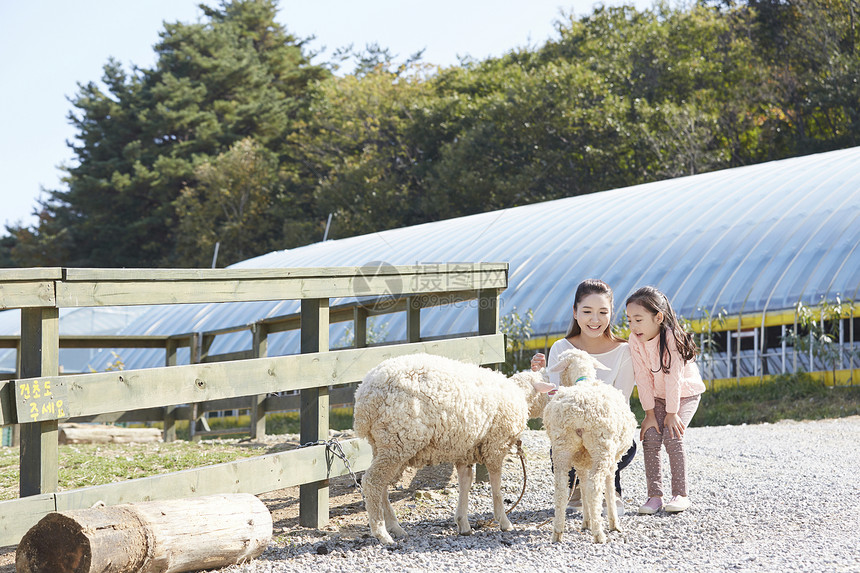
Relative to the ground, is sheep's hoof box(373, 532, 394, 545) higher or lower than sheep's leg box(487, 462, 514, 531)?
lower

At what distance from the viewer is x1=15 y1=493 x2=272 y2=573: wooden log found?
11.4ft

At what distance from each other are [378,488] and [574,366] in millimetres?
1372

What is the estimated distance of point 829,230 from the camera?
12938 millimetres

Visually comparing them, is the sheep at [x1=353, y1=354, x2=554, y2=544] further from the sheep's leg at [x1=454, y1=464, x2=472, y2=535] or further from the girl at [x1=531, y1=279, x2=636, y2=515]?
the girl at [x1=531, y1=279, x2=636, y2=515]

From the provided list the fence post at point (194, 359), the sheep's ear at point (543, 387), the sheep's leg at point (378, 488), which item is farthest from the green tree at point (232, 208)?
the sheep's leg at point (378, 488)

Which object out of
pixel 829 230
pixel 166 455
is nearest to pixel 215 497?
pixel 166 455

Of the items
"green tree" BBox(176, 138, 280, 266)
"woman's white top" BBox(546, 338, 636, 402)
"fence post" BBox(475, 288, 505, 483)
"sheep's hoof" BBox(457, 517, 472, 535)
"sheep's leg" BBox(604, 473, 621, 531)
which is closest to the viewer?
"sheep's leg" BBox(604, 473, 621, 531)

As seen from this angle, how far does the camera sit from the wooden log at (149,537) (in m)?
3.46

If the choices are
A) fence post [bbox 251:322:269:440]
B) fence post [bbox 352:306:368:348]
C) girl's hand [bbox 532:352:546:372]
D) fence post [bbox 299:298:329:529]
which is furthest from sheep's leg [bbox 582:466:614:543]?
fence post [bbox 251:322:269:440]

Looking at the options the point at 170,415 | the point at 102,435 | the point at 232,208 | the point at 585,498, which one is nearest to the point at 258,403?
the point at 170,415

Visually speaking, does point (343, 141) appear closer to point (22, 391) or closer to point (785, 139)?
point (785, 139)

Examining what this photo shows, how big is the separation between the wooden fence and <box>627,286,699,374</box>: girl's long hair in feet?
4.07

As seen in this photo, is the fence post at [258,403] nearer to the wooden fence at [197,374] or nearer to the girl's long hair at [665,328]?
the wooden fence at [197,374]

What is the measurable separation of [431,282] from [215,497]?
7.17 ft
